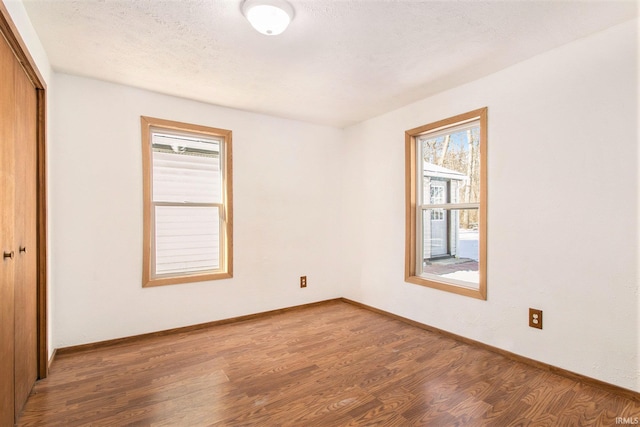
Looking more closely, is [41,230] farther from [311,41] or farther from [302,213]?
[302,213]

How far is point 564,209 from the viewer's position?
2.35 m

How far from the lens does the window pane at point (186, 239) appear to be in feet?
10.7

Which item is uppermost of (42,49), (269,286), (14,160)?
(42,49)

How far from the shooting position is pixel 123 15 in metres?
1.96

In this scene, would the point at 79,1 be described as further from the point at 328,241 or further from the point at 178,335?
the point at 328,241

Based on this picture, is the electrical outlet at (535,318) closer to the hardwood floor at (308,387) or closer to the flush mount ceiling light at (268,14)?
the hardwood floor at (308,387)

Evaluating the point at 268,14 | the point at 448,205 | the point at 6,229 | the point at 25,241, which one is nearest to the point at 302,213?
the point at 448,205

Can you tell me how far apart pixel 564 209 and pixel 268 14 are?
2.44m

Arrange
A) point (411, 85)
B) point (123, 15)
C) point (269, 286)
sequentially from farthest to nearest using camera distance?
point (269, 286) < point (411, 85) < point (123, 15)

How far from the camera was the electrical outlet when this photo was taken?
2.46 m

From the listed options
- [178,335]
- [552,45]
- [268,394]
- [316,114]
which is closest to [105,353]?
[178,335]

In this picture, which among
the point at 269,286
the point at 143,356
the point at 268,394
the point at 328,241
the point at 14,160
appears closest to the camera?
the point at 14,160

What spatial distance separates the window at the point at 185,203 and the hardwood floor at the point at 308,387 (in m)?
0.72

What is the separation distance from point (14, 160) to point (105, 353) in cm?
178
